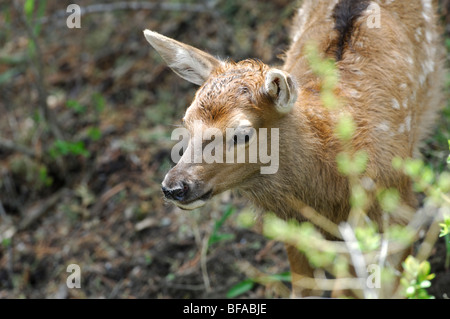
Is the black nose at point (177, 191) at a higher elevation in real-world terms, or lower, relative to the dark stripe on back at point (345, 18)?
lower

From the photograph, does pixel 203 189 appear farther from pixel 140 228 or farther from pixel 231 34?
pixel 231 34

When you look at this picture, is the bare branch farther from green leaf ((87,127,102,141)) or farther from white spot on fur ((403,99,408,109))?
white spot on fur ((403,99,408,109))

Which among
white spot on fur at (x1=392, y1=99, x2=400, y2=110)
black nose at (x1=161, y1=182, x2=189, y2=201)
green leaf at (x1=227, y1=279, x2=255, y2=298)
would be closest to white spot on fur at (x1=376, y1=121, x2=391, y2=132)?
white spot on fur at (x1=392, y1=99, x2=400, y2=110)

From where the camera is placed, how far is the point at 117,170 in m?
7.79

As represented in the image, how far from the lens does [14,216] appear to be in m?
7.68

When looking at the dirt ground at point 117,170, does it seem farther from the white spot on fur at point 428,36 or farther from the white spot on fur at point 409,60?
the white spot on fur at point 409,60

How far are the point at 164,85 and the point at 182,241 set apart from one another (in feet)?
9.56

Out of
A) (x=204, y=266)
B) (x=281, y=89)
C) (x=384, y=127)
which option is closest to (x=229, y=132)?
(x=281, y=89)

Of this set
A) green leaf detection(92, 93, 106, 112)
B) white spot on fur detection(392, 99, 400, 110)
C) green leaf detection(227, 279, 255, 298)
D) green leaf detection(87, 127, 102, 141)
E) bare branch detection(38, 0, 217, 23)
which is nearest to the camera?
white spot on fur detection(392, 99, 400, 110)

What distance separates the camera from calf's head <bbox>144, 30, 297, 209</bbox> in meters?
4.12

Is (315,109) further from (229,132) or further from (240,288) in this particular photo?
(240,288)

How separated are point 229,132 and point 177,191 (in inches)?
22.1

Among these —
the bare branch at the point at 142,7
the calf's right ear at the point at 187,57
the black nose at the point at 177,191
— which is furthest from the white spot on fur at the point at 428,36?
the bare branch at the point at 142,7

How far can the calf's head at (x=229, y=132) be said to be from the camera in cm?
412
